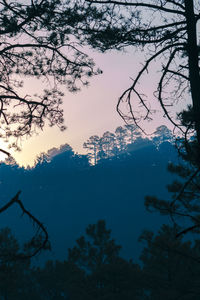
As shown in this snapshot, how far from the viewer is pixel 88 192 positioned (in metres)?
67.7

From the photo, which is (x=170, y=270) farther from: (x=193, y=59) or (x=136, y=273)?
(x=193, y=59)

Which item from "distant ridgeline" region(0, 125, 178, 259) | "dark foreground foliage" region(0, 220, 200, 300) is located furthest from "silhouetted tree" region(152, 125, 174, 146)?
"dark foreground foliage" region(0, 220, 200, 300)

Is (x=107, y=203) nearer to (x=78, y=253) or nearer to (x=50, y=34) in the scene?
(x=78, y=253)

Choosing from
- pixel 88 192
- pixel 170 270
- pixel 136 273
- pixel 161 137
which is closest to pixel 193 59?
pixel 136 273

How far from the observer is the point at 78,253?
950 inches

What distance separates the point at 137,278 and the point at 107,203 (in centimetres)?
4387

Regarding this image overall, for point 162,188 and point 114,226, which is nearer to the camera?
point 114,226

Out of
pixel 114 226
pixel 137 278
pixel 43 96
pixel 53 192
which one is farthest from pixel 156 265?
pixel 53 192

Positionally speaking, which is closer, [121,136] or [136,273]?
[136,273]

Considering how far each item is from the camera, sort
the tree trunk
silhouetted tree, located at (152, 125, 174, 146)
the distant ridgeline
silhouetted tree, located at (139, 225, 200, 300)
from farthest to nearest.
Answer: silhouetted tree, located at (152, 125, 174, 146) < the distant ridgeline < silhouetted tree, located at (139, 225, 200, 300) < the tree trunk

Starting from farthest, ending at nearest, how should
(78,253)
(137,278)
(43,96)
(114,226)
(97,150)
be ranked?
(97,150) → (114,226) → (78,253) → (137,278) → (43,96)

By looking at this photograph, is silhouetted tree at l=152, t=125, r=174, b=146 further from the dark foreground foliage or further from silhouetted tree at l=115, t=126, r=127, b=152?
the dark foreground foliage

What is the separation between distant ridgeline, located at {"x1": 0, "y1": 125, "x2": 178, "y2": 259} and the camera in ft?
183

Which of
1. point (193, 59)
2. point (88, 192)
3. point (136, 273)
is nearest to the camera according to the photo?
point (193, 59)
